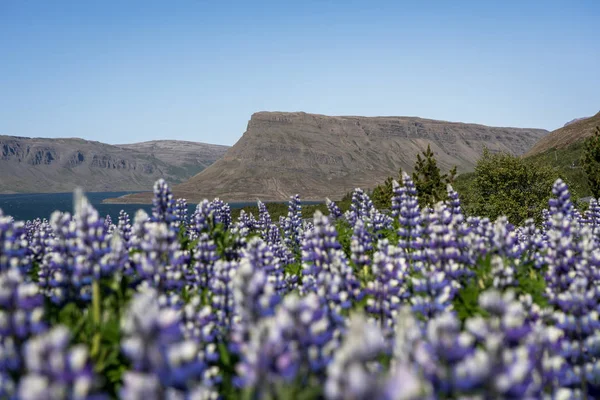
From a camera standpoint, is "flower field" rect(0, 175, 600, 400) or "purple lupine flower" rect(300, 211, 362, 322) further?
"purple lupine flower" rect(300, 211, 362, 322)

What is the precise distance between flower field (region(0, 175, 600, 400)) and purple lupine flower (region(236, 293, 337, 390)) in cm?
1

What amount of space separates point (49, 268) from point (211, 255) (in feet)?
8.24

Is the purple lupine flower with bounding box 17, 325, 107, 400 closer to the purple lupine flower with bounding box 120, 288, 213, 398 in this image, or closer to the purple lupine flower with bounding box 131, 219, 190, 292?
the purple lupine flower with bounding box 120, 288, 213, 398

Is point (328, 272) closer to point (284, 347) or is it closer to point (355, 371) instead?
point (284, 347)

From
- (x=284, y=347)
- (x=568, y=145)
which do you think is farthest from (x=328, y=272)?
(x=568, y=145)

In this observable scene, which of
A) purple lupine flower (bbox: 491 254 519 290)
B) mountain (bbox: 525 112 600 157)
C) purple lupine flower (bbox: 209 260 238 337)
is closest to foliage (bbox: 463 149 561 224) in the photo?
purple lupine flower (bbox: 491 254 519 290)

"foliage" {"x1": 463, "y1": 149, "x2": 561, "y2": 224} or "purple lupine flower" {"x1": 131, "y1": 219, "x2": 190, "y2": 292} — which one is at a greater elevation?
"foliage" {"x1": 463, "y1": 149, "x2": 561, "y2": 224}

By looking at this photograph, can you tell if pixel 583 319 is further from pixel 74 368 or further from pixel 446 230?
pixel 74 368

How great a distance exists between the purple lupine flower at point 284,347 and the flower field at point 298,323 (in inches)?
0.5

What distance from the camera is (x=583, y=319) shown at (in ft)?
16.2

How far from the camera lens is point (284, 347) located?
2973mm

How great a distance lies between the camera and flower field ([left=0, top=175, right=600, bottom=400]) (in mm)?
2410

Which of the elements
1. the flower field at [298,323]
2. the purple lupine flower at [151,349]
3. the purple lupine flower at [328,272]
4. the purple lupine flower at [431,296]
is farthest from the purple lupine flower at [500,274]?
the purple lupine flower at [151,349]

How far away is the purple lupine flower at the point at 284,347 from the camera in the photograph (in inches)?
113
